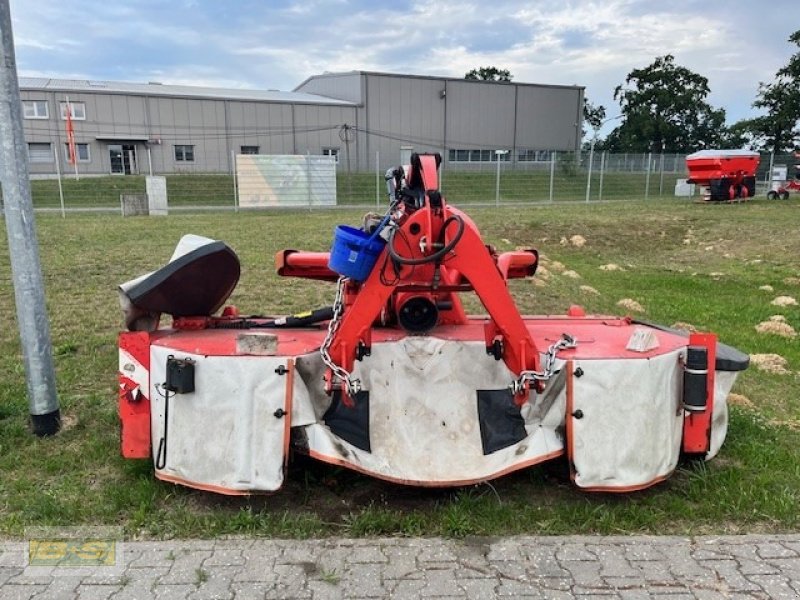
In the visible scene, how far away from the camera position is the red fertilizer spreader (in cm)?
2325

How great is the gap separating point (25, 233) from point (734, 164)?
23614 millimetres

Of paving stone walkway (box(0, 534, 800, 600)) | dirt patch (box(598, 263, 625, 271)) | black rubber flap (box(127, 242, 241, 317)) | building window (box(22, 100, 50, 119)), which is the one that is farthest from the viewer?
building window (box(22, 100, 50, 119))

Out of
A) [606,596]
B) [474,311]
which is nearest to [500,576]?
[606,596]

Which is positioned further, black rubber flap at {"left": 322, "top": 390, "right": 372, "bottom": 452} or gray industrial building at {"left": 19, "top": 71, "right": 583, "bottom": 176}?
gray industrial building at {"left": 19, "top": 71, "right": 583, "bottom": 176}

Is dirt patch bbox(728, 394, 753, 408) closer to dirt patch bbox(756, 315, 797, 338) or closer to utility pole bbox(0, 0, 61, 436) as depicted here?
dirt patch bbox(756, 315, 797, 338)

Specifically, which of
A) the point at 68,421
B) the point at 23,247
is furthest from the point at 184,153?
the point at 23,247

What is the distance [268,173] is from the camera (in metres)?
22.7

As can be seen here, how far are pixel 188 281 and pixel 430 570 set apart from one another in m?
1.83

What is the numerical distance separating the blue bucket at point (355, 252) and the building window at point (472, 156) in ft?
161

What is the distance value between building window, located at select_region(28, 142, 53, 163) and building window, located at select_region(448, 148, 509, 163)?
25548 millimetres

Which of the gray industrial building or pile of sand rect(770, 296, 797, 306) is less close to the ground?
the gray industrial building

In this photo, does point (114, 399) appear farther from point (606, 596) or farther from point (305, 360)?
point (606, 596)

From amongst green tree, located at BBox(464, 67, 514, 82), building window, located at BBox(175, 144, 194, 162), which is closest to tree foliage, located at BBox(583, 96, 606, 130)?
green tree, located at BBox(464, 67, 514, 82)

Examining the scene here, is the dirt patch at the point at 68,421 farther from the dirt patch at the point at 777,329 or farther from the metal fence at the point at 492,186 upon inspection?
the metal fence at the point at 492,186
